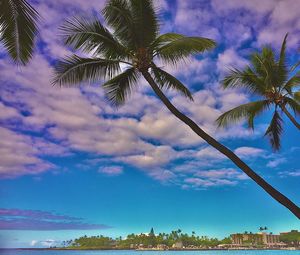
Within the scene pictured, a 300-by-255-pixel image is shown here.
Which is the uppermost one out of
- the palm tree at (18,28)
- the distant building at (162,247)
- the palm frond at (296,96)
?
the distant building at (162,247)

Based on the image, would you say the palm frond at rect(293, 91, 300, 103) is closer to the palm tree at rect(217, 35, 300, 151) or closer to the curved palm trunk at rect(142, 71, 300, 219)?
the palm tree at rect(217, 35, 300, 151)

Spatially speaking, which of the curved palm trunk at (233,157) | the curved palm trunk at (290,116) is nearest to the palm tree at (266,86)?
the curved palm trunk at (290,116)

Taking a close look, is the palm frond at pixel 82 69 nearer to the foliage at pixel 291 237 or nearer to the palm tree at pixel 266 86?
the palm tree at pixel 266 86

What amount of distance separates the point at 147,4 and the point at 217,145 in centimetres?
433

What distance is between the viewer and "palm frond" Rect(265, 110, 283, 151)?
48.0ft

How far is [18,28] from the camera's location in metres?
7.38

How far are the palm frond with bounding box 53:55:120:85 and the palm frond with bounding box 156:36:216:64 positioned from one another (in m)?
1.31

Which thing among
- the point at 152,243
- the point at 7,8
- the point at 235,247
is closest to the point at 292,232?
the point at 235,247

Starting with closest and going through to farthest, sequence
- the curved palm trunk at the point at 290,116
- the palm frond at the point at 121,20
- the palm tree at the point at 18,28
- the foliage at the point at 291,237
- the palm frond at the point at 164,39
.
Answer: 1. the palm tree at the point at 18,28
2. the palm frond at the point at 121,20
3. the palm frond at the point at 164,39
4. the curved palm trunk at the point at 290,116
5. the foliage at the point at 291,237

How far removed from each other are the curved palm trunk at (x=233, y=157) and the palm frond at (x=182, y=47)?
0.95m

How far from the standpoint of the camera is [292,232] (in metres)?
122

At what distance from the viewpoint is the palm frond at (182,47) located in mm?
10375

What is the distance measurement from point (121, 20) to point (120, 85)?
6.68ft

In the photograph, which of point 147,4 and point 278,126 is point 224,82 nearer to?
point 278,126
